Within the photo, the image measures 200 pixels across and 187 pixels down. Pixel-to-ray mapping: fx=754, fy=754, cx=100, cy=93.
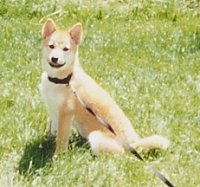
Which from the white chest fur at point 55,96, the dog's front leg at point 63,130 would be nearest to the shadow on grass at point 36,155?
the dog's front leg at point 63,130

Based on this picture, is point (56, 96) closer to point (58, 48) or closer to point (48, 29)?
point (58, 48)

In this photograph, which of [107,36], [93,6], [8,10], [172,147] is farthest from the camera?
[93,6]

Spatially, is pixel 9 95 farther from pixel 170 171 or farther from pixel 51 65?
pixel 170 171

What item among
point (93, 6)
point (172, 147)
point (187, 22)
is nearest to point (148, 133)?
point (172, 147)

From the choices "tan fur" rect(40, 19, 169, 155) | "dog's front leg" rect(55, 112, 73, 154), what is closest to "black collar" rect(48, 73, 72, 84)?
"tan fur" rect(40, 19, 169, 155)

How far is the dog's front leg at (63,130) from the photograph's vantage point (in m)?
5.91

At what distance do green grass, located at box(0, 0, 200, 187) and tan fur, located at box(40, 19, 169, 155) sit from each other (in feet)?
0.39

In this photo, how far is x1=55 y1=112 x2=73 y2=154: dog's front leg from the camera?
591 centimetres

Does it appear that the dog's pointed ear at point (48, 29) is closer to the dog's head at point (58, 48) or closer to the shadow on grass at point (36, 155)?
the dog's head at point (58, 48)

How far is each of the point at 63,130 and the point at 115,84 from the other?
7.41 feet

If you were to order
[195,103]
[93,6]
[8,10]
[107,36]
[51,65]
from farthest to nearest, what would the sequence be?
[93,6] → [8,10] → [107,36] → [195,103] → [51,65]

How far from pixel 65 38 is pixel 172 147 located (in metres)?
1.33

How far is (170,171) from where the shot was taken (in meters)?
5.86

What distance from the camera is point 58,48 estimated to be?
19.0 ft
